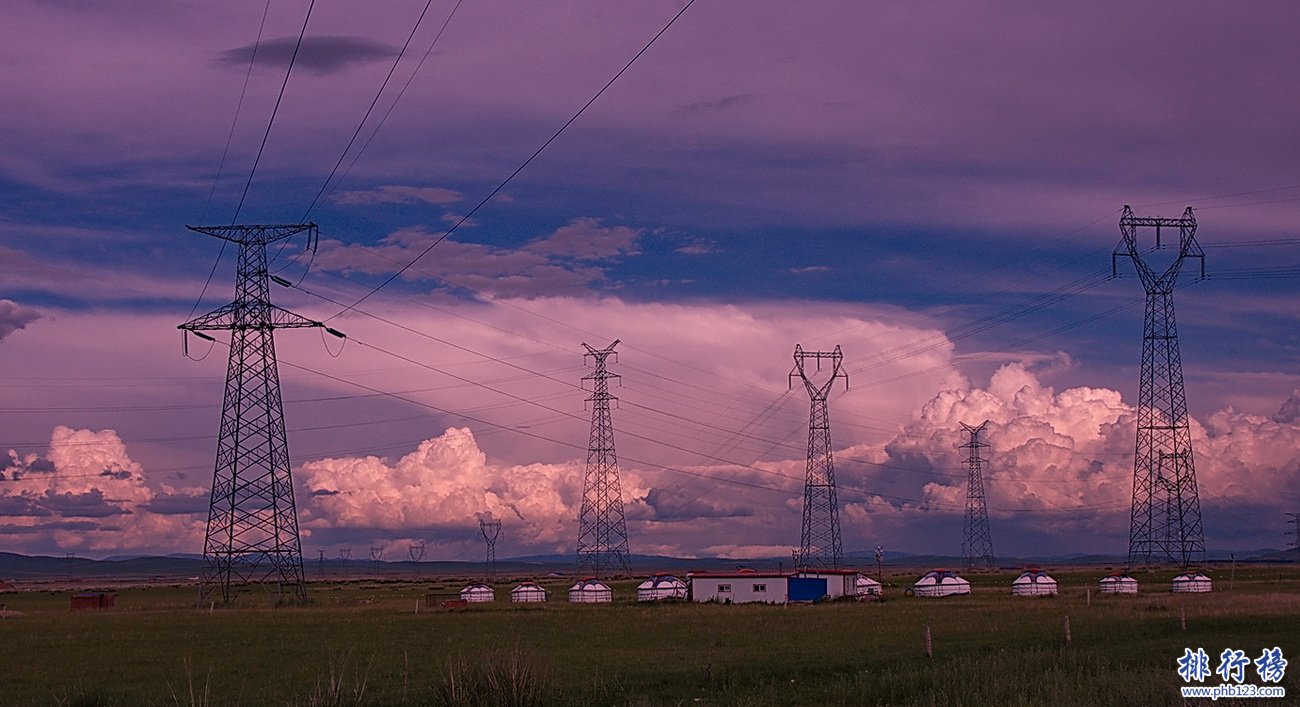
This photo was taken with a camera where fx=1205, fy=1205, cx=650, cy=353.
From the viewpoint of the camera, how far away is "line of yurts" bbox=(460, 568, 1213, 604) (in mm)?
106562

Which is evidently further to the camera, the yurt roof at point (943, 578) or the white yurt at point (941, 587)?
the yurt roof at point (943, 578)

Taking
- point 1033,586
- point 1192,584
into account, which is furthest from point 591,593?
point 1192,584

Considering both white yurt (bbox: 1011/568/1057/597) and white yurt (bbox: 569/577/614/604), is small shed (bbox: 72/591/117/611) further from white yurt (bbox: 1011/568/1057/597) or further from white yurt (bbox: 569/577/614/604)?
white yurt (bbox: 1011/568/1057/597)

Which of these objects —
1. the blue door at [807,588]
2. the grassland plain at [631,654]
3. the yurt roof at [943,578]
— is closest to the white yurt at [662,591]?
the blue door at [807,588]

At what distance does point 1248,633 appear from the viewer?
160 feet

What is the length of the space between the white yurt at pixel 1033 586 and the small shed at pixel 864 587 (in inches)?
497

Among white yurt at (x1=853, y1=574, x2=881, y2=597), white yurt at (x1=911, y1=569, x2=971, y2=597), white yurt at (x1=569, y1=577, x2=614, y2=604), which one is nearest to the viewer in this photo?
white yurt at (x1=569, y1=577, x2=614, y2=604)

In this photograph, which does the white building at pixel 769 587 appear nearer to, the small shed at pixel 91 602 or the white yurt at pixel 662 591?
the white yurt at pixel 662 591

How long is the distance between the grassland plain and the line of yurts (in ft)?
69.5

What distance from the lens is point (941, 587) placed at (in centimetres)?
11319

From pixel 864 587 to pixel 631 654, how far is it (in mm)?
69076

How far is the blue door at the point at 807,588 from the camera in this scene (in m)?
106

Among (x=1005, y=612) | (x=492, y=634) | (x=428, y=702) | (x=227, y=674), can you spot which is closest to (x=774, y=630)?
(x=492, y=634)

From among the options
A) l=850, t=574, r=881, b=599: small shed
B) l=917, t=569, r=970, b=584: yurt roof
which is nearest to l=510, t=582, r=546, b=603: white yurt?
l=850, t=574, r=881, b=599: small shed
